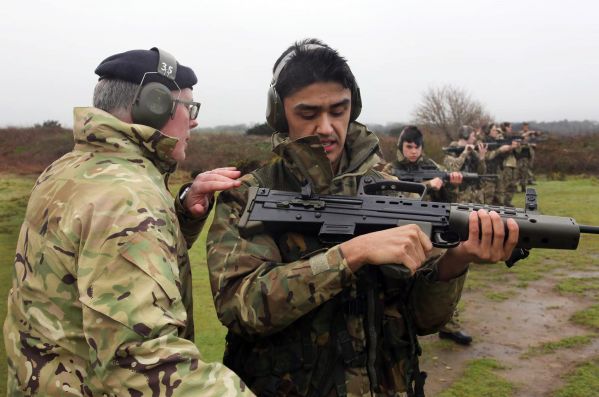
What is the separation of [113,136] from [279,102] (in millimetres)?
812

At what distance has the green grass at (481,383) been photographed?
15.5 ft

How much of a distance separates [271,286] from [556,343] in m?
4.94

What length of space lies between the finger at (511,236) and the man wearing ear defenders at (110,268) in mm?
1214

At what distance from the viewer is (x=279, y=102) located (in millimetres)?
2436

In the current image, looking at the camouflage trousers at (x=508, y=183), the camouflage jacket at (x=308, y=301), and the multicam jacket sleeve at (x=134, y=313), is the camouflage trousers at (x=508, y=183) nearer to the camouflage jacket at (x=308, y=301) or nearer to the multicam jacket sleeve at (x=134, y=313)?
the camouflage jacket at (x=308, y=301)

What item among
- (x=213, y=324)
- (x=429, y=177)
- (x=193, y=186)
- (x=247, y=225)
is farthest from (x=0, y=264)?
(x=429, y=177)

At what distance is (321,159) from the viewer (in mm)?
2275

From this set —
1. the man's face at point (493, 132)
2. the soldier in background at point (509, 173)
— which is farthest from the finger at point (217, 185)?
the man's face at point (493, 132)

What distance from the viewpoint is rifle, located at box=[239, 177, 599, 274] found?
7.11 ft

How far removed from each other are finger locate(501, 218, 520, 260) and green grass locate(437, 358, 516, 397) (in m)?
2.97

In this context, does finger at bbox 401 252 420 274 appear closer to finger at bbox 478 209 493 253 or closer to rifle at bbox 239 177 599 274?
rifle at bbox 239 177 599 274

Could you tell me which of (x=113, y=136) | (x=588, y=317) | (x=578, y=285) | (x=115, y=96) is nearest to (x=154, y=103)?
(x=115, y=96)

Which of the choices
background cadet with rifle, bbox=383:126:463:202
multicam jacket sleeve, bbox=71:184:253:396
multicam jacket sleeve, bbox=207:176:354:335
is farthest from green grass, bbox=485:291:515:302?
multicam jacket sleeve, bbox=71:184:253:396

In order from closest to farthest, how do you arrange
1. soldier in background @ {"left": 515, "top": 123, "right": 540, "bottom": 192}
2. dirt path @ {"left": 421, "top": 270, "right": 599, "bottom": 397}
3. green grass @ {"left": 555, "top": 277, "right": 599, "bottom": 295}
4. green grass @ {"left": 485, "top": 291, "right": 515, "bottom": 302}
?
dirt path @ {"left": 421, "top": 270, "right": 599, "bottom": 397} → green grass @ {"left": 485, "top": 291, "right": 515, "bottom": 302} → green grass @ {"left": 555, "top": 277, "right": 599, "bottom": 295} → soldier in background @ {"left": 515, "top": 123, "right": 540, "bottom": 192}
